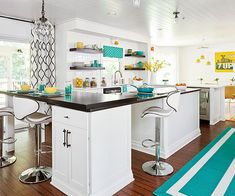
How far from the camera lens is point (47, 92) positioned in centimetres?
284

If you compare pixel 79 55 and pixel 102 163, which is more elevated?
pixel 79 55

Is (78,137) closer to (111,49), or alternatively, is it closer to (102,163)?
(102,163)

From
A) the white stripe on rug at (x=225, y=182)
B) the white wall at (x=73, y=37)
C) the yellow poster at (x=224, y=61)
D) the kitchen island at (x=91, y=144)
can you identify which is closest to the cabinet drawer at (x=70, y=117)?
the kitchen island at (x=91, y=144)

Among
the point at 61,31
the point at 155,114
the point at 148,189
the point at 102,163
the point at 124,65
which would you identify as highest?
the point at 61,31

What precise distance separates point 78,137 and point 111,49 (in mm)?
4435

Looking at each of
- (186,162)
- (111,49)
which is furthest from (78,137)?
(111,49)

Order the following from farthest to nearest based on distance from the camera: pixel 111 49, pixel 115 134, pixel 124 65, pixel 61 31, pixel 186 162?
pixel 124 65
pixel 111 49
pixel 61 31
pixel 186 162
pixel 115 134

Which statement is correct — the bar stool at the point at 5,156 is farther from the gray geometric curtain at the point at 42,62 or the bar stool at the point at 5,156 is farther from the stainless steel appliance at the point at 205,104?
the stainless steel appliance at the point at 205,104

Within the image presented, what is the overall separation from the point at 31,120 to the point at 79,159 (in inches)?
32.6

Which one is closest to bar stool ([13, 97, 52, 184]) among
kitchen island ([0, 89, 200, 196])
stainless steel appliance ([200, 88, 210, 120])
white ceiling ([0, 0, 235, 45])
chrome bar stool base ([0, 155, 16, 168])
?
kitchen island ([0, 89, 200, 196])

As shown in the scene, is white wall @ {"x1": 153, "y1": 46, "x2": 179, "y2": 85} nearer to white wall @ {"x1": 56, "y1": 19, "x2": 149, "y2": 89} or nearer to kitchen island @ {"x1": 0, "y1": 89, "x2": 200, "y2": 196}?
white wall @ {"x1": 56, "y1": 19, "x2": 149, "y2": 89}

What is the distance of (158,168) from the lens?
110 inches

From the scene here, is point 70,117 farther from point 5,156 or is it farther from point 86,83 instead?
point 86,83

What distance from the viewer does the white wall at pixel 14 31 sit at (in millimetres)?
4555
